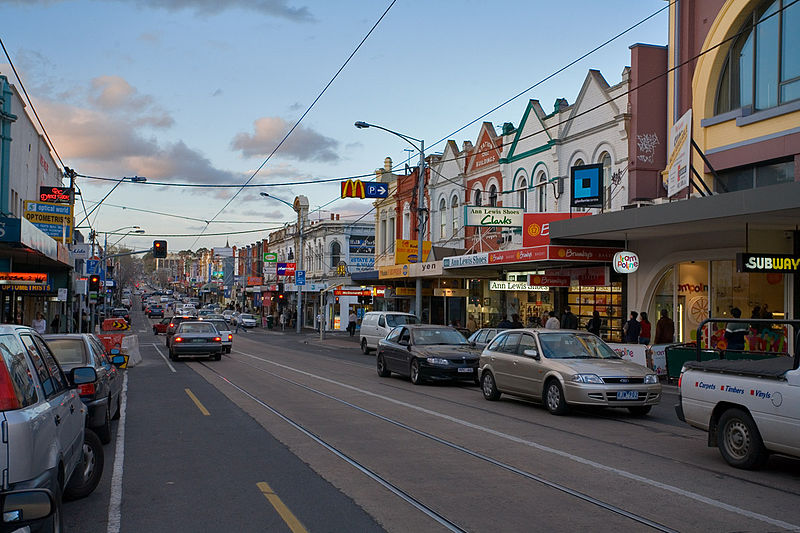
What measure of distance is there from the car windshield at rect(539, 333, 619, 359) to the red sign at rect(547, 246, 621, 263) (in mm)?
10111

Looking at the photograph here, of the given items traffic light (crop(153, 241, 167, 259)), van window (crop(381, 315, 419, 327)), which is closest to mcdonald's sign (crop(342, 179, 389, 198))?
van window (crop(381, 315, 419, 327))

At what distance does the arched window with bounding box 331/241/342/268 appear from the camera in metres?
64.9

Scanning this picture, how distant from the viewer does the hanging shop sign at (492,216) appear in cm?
2828

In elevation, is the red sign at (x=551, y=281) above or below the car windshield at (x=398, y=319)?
above

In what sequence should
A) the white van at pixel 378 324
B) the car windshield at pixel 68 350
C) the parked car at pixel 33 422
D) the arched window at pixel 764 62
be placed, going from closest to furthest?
1. the parked car at pixel 33 422
2. the car windshield at pixel 68 350
3. the arched window at pixel 764 62
4. the white van at pixel 378 324

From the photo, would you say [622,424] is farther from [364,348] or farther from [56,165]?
[56,165]

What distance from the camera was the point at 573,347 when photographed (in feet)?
45.5

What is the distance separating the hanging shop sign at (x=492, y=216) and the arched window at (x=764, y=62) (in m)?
8.55

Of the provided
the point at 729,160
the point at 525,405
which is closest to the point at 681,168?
the point at 729,160

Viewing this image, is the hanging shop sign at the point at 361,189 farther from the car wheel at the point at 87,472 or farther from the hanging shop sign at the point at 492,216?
the car wheel at the point at 87,472

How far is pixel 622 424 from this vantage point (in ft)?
40.3

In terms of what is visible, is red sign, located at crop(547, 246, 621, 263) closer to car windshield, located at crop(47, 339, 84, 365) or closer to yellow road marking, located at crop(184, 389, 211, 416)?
yellow road marking, located at crop(184, 389, 211, 416)

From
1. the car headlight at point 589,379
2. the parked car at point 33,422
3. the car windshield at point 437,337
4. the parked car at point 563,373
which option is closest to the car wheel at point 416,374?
the car windshield at point 437,337

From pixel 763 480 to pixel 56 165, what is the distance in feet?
164
